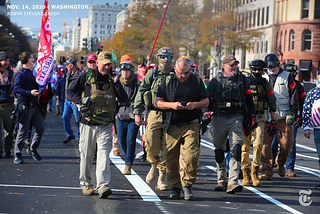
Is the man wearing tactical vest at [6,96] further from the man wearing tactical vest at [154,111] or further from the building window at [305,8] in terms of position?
the building window at [305,8]

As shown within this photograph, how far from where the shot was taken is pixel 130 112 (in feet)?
29.9

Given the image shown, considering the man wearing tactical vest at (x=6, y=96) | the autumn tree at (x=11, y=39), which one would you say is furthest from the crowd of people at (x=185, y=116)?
the autumn tree at (x=11, y=39)

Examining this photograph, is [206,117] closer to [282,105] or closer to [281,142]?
[282,105]

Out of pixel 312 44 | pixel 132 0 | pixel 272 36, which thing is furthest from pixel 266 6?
pixel 132 0

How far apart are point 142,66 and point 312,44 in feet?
146

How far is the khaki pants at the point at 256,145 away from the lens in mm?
8117

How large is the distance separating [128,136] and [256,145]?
240 centimetres

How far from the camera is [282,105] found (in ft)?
29.9

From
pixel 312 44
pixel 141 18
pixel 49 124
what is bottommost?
pixel 49 124

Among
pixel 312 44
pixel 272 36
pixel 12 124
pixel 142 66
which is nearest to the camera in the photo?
pixel 12 124

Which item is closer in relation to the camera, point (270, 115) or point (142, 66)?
point (270, 115)

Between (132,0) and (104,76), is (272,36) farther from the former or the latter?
(132,0)

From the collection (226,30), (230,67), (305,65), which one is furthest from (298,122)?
(226,30)

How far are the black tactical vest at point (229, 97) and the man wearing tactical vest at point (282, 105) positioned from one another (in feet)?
5.03
